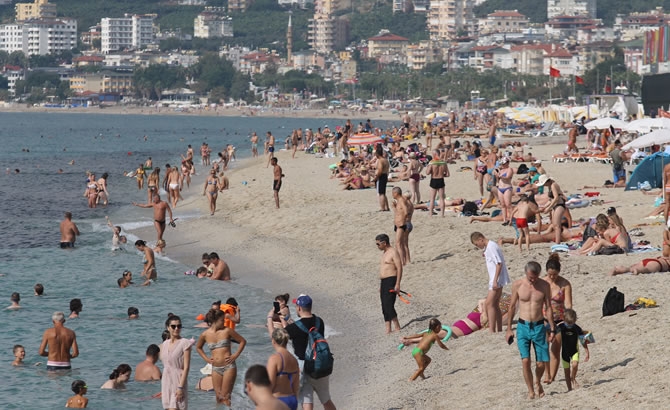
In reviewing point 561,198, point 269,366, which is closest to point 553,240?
point 561,198

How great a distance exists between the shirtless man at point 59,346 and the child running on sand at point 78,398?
1165 mm

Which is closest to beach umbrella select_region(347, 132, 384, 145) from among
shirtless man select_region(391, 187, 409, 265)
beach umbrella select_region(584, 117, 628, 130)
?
beach umbrella select_region(584, 117, 628, 130)

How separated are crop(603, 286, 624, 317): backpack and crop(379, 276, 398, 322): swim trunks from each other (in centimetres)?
275

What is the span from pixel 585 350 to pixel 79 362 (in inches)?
269

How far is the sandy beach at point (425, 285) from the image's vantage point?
1188 centimetres

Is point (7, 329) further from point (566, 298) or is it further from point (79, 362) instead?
point (566, 298)

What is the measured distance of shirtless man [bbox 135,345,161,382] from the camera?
46.7 ft

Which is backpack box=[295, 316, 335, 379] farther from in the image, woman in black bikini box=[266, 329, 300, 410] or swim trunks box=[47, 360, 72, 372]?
swim trunks box=[47, 360, 72, 372]

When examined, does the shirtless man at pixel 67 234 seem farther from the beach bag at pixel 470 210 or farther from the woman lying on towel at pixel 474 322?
the woman lying on towel at pixel 474 322

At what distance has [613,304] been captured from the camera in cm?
1388

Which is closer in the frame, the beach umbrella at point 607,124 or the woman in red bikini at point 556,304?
the woman in red bikini at point 556,304

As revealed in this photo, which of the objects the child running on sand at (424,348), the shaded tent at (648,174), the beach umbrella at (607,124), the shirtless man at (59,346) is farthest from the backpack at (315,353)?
the beach umbrella at (607,124)

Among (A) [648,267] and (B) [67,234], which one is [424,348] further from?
(B) [67,234]

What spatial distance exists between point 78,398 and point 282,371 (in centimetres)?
460
